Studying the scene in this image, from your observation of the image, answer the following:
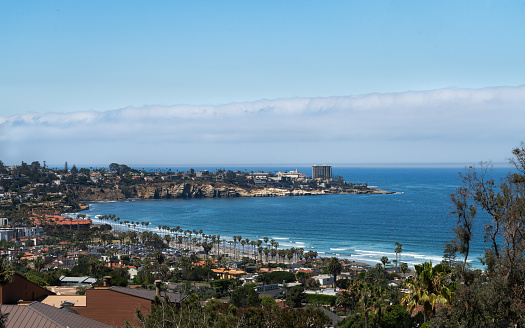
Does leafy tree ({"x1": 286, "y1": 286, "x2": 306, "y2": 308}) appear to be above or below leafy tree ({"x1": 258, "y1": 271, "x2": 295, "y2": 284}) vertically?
above

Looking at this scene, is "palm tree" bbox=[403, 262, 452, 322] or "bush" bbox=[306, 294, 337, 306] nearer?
"palm tree" bbox=[403, 262, 452, 322]

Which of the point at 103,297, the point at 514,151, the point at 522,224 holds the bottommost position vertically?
the point at 103,297

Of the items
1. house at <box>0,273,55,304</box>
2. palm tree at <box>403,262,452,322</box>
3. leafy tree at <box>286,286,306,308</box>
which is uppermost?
palm tree at <box>403,262,452,322</box>

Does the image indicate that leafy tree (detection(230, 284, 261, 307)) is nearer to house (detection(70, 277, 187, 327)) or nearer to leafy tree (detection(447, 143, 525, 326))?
house (detection(70, 277, 187, 327))

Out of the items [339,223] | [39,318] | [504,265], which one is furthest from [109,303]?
[339,223]

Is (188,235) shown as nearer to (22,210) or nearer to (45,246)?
(45,246)

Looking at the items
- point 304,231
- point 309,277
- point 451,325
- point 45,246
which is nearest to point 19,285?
point 451,325

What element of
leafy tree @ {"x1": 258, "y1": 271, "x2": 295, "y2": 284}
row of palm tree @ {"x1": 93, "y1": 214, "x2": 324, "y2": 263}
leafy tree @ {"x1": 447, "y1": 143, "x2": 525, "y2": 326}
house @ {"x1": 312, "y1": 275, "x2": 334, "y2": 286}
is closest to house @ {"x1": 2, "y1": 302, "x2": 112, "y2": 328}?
leafy tree @ {"x1": 447, "y1": 143, "x2": 525, "y2": 326}
